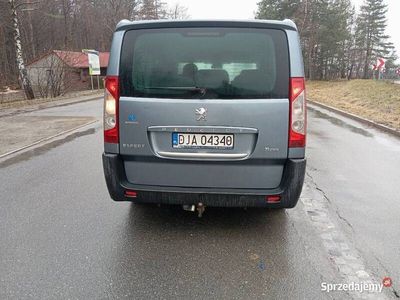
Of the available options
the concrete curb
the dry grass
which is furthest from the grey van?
the dry grass

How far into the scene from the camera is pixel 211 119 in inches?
130

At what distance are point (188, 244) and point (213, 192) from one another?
577 millimetres

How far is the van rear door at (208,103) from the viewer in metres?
3.31

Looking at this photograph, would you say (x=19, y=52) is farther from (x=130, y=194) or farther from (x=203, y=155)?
(x=203, y=155)

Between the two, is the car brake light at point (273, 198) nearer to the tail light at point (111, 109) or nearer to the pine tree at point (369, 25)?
the tail light at point (111, 109)

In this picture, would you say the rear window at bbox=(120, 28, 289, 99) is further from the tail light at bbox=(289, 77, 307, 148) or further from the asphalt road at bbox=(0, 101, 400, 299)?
the asphalt road at bbox=(0, 101, 400, 299)

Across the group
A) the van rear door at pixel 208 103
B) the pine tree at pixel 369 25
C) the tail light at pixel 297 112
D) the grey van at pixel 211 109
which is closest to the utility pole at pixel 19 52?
the grey van at pixel 211 109

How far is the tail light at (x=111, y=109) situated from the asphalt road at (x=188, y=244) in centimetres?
104

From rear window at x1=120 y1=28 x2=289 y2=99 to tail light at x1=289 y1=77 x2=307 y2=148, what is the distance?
74mm

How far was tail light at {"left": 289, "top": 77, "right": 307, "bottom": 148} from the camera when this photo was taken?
3311mm

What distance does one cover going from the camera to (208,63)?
3.38 meters

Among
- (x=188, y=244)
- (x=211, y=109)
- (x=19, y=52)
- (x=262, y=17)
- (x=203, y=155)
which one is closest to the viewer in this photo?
(x=211, y=109)

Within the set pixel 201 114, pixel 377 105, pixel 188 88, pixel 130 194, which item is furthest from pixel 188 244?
pixel 377 105

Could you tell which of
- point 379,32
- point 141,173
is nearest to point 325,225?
point 141,173
